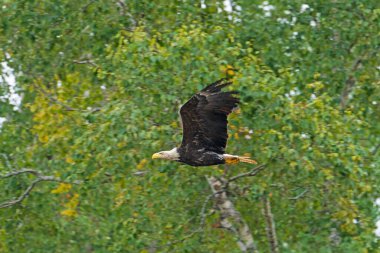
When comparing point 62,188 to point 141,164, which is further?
point 62,188

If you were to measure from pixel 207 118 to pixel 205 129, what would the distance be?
0.17 metres

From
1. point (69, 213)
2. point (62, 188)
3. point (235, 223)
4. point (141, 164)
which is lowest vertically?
point (69, 213)

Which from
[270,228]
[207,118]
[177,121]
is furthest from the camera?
[270,228]

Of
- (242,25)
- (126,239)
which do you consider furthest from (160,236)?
(242,25)

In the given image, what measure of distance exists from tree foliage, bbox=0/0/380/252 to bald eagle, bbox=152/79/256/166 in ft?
1.56

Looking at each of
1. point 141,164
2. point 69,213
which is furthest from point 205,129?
point 69,213

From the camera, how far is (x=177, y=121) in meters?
13.2

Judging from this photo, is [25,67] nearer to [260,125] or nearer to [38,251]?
[38,251]

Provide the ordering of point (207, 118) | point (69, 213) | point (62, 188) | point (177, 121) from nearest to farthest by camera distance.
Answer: point (207, 118) → point (177, 121) → point (62, 188) → point (69, 213)

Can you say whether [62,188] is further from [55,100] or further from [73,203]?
[55,100]

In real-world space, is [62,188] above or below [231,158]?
below

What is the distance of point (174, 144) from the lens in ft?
43.3

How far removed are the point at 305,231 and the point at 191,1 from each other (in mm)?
2996

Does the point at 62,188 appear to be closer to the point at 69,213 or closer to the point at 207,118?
the point at 69,213
